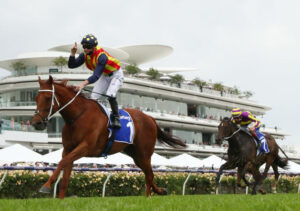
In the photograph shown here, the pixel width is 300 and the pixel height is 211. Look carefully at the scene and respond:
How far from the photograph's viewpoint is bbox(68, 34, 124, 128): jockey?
7.90 metres

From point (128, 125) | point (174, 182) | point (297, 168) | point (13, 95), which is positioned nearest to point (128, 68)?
point (13, 95)

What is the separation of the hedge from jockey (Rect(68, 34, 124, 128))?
20.3 feet

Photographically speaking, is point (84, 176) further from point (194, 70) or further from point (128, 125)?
point (194, 70)

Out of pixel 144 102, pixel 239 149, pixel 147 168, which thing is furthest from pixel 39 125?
pixel 144 102

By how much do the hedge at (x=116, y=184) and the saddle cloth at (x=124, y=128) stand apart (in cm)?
604

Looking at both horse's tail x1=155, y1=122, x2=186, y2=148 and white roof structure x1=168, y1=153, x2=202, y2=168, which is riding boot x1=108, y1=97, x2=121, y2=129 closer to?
horse's tail x1=155, y1=122, x2=186, y2=148

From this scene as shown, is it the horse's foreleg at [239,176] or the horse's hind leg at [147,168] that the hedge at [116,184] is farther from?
the horse's hind leg at [147,168]

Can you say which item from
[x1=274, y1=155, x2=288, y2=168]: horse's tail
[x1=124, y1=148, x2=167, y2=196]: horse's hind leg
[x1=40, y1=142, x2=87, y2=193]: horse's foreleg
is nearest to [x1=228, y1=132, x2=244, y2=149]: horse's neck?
[x1=274, y1=155, x2=288, y2=168]: horse's tail

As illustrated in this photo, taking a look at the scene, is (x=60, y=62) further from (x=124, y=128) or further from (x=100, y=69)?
(x=100, y=69)

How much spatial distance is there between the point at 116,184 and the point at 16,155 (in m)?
7.13

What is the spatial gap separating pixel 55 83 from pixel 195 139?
55319 mm

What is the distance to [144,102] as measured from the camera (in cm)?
5675

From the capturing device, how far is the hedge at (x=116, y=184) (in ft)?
44.6

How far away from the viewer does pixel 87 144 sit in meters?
7.26
